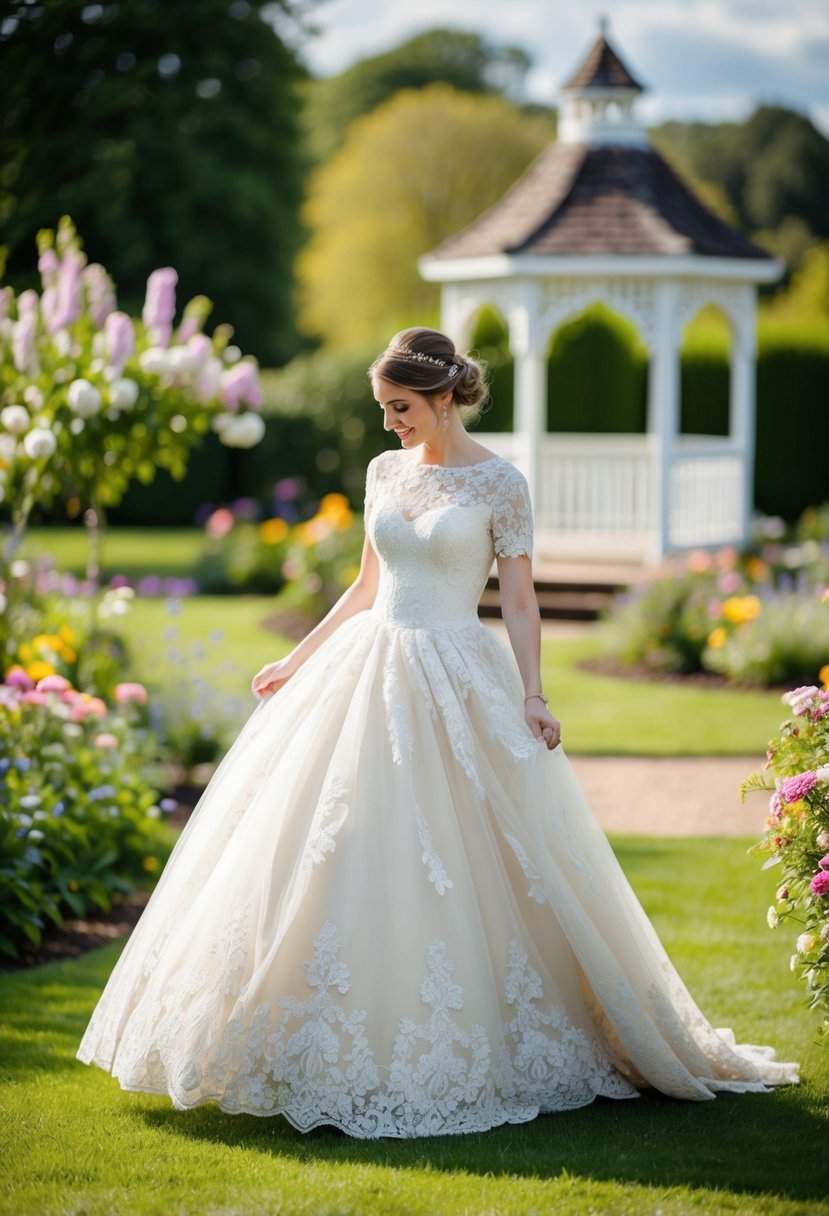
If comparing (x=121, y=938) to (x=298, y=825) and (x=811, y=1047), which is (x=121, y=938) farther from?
(x=811, y=1047)

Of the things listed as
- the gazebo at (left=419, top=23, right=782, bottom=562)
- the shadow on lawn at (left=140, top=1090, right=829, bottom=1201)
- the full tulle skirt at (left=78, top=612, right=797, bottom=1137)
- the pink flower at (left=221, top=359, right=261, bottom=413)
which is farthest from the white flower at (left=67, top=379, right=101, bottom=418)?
the gazebo at (left=419, top=23, right=782, bottom=562)

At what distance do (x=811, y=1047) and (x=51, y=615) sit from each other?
5005 mm

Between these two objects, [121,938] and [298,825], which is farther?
[121,938]

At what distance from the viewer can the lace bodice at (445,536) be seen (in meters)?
4.08

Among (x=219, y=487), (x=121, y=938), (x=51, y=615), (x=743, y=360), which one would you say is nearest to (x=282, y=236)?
(x=219, y=487)

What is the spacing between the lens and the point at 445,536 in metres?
4.07

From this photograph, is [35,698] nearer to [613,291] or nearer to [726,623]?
[726,623]

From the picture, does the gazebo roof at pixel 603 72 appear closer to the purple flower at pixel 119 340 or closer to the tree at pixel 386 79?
the purple flower at pixel 119 340

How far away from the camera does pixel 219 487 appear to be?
2305 cm

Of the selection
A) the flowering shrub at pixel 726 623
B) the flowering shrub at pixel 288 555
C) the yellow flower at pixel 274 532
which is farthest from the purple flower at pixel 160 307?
the yellow flower at pixel 274 532

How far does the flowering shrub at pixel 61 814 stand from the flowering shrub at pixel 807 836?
2598mm

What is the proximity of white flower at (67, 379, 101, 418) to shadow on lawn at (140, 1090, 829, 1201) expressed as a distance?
3728 mm

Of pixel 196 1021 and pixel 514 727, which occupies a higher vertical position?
pixel 514 727

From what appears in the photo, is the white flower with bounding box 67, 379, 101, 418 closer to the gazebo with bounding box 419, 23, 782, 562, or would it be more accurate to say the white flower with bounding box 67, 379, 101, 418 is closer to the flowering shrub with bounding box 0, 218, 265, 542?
the flowering shrub with bounding box 0, 218, 265, 542
